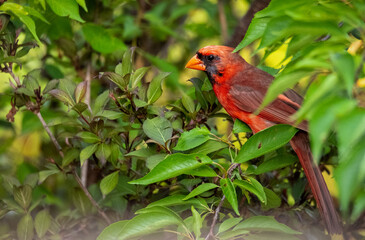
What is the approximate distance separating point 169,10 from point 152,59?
126cm

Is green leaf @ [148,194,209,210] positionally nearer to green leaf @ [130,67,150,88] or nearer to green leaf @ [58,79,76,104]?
green leaf @ [130,67,150,88]

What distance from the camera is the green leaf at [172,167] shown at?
1.37m

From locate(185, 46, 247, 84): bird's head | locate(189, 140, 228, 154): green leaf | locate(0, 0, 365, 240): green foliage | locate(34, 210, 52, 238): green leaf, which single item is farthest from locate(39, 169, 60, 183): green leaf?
locate(185, 46, 247, 84): bird's head

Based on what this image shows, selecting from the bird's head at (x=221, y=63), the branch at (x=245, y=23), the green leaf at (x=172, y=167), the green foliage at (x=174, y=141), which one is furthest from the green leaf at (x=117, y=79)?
the branch at (x=245, y=23)

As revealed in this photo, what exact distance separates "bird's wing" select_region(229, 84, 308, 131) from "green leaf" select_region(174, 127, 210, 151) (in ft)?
1.52

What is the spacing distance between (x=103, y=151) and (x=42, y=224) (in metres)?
0.37

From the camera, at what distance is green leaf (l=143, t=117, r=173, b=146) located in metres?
1.58

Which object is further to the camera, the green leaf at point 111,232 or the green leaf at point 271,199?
the green leaf at point 271,199

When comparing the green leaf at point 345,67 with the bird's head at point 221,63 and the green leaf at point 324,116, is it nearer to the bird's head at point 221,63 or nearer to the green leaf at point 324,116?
the green leaf at point 324,116

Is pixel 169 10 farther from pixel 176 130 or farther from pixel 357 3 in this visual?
pixel 357 3

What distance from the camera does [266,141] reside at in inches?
55.8

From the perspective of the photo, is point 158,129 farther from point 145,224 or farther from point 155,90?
point 145,224

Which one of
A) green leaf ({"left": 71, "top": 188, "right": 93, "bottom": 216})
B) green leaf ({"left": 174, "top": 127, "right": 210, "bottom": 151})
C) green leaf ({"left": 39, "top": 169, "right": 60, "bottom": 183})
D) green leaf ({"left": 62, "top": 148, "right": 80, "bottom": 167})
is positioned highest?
green leaf ({"left": 174, "top": 127, "right": 210, "bottom": 151})

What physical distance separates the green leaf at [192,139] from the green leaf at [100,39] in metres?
0.96
